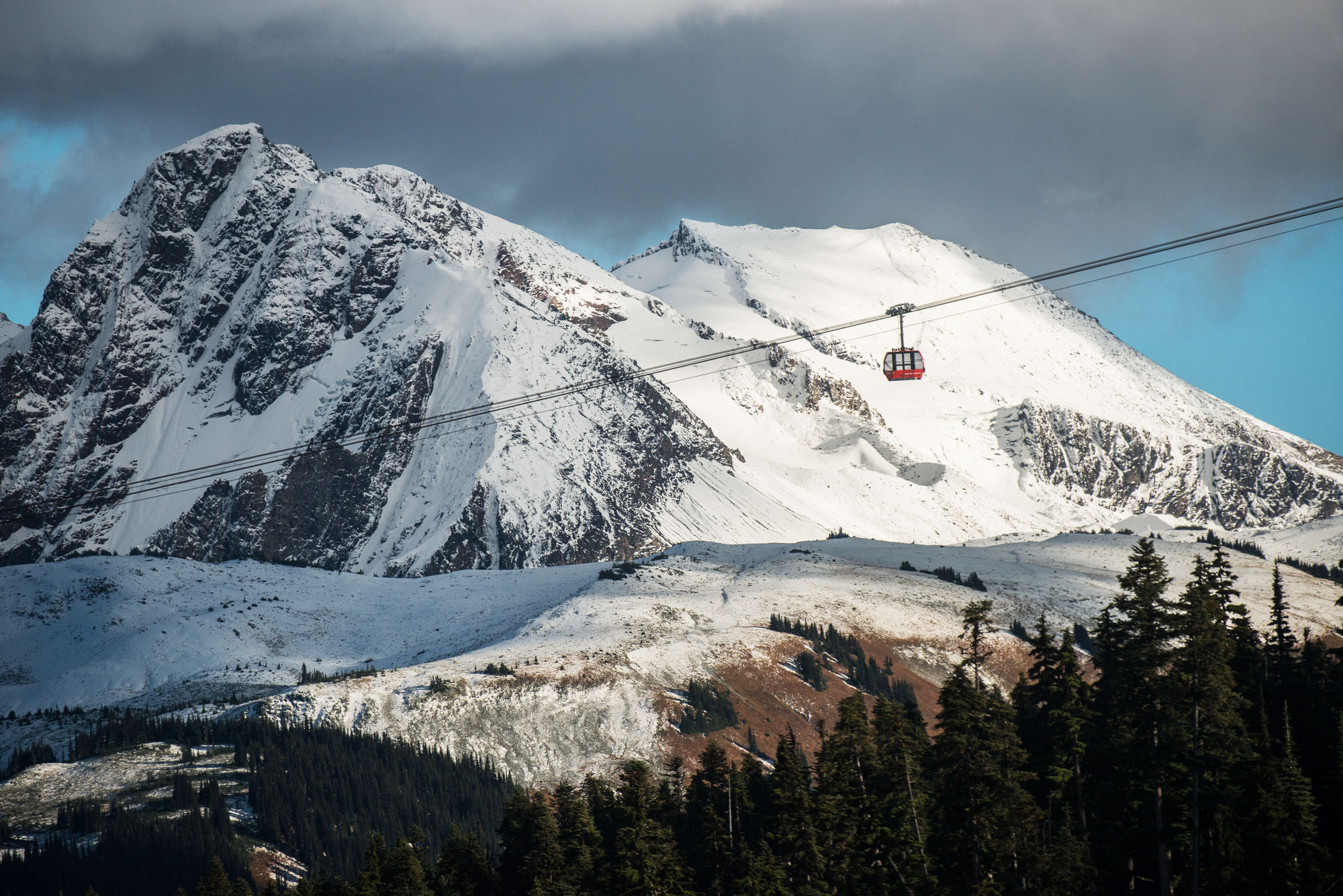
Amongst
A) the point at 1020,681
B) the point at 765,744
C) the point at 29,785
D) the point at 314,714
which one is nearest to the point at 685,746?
the point at 765,744

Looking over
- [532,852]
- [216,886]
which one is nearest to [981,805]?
[532,852]

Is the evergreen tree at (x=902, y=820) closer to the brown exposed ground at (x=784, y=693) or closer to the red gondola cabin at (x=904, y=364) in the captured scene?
the red gondola cabin at (x=904, y=364)

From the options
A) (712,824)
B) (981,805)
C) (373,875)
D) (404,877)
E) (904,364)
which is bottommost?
(373,875)

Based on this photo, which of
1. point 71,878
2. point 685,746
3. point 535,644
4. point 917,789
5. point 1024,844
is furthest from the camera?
point 535,644

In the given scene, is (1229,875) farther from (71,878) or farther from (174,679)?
(174,679)

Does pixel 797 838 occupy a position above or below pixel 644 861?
above

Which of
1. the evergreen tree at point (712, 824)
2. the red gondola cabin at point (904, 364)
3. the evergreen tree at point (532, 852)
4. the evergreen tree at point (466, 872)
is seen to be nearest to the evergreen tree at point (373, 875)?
the evergreen tree at point (466, 872)

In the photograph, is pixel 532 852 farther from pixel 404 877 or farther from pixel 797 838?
pixel 797 838

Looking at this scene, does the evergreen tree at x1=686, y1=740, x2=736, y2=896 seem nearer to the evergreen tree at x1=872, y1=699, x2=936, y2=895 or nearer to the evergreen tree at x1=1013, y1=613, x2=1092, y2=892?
the evergreen tree at x1=872, y1=699, x2=936, y2=895
